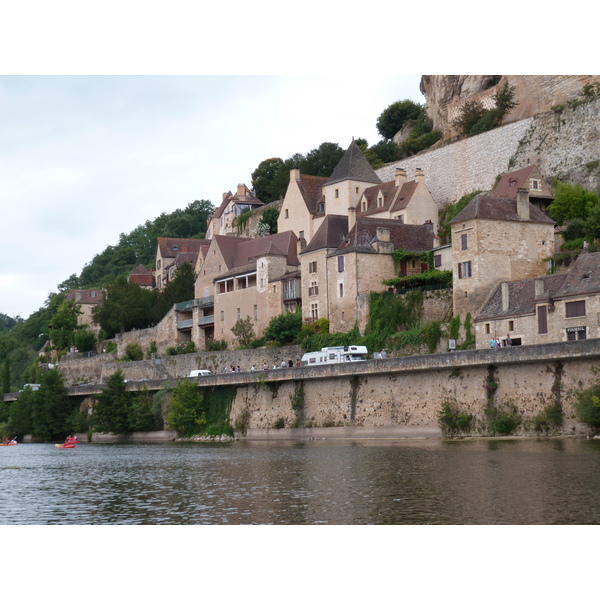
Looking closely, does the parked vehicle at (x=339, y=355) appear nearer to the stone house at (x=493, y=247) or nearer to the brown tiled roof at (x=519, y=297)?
the stone house at (x=493, y=247)

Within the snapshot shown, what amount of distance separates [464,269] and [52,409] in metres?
30.6

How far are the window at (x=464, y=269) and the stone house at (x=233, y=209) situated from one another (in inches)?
1685

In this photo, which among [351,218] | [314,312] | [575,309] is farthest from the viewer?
[351,218]

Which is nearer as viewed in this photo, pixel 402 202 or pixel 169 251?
pixel 402 202

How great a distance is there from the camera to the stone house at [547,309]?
37.5 m

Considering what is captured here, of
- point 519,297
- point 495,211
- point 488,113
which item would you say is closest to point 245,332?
point 495,211

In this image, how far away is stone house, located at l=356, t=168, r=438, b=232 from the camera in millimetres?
60812

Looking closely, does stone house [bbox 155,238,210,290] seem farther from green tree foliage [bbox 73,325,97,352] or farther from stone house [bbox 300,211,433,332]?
stone house [bbox 300,211,433,332]

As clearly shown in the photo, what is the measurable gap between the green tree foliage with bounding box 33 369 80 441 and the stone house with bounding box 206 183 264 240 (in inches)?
1011

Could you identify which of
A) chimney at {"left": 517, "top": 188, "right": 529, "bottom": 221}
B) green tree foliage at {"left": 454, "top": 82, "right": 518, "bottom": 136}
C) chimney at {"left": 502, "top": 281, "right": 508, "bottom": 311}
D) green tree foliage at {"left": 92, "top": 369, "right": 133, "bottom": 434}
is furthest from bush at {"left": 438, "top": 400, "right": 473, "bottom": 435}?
green tree foliage at {"left": 454, "top": 82, "right": 518, "bottom": 136}

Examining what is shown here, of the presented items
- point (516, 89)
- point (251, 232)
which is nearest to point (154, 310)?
point (251, 232)

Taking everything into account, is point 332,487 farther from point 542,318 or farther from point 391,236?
point 391,236

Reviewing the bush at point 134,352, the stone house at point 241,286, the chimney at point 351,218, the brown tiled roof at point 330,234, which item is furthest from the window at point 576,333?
the bush at point 134,352

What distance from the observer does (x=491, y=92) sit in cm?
7019
